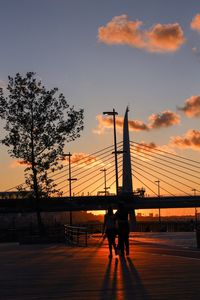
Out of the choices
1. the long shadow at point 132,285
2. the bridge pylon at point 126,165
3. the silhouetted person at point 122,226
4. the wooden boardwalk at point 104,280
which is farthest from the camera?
the bridge pylon at point 126,165

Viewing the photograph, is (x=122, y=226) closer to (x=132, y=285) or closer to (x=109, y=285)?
(x=109, y=285)

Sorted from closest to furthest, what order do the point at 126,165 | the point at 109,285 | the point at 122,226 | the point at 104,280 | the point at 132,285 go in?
the point at 132,285, the point at 109,285, the point at 104,280, the point at 122,226, the point at 126,165

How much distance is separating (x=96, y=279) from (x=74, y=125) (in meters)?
26.4

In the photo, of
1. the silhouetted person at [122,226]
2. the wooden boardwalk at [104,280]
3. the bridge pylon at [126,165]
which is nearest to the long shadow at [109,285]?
the wooden boardwalk at [104,280]

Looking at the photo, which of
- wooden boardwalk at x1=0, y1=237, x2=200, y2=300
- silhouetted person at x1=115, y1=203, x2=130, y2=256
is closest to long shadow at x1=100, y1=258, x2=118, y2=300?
wooden boardwalk at x1=0, y1=237, x2=200, y2=300

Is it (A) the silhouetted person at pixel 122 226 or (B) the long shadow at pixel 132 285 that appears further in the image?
(A) the silhouetted person at pixel 122 226

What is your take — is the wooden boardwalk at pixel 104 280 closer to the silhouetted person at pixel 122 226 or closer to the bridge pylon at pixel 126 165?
the silhouetted person at pixel 122 226

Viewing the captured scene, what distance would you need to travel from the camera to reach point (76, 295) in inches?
411

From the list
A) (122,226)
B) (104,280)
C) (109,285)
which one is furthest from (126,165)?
(109,285)

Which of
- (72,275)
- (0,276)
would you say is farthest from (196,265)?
(0,276)

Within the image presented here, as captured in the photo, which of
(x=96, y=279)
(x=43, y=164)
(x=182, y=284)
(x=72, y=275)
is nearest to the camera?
(x=182, y=284)

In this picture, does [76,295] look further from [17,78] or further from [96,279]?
[17,78]

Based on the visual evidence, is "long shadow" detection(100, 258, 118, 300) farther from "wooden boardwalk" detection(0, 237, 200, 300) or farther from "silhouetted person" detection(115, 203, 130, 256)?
"silhouetted person" detection(115, 203, 130, 256)

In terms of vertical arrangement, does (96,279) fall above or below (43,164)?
below
